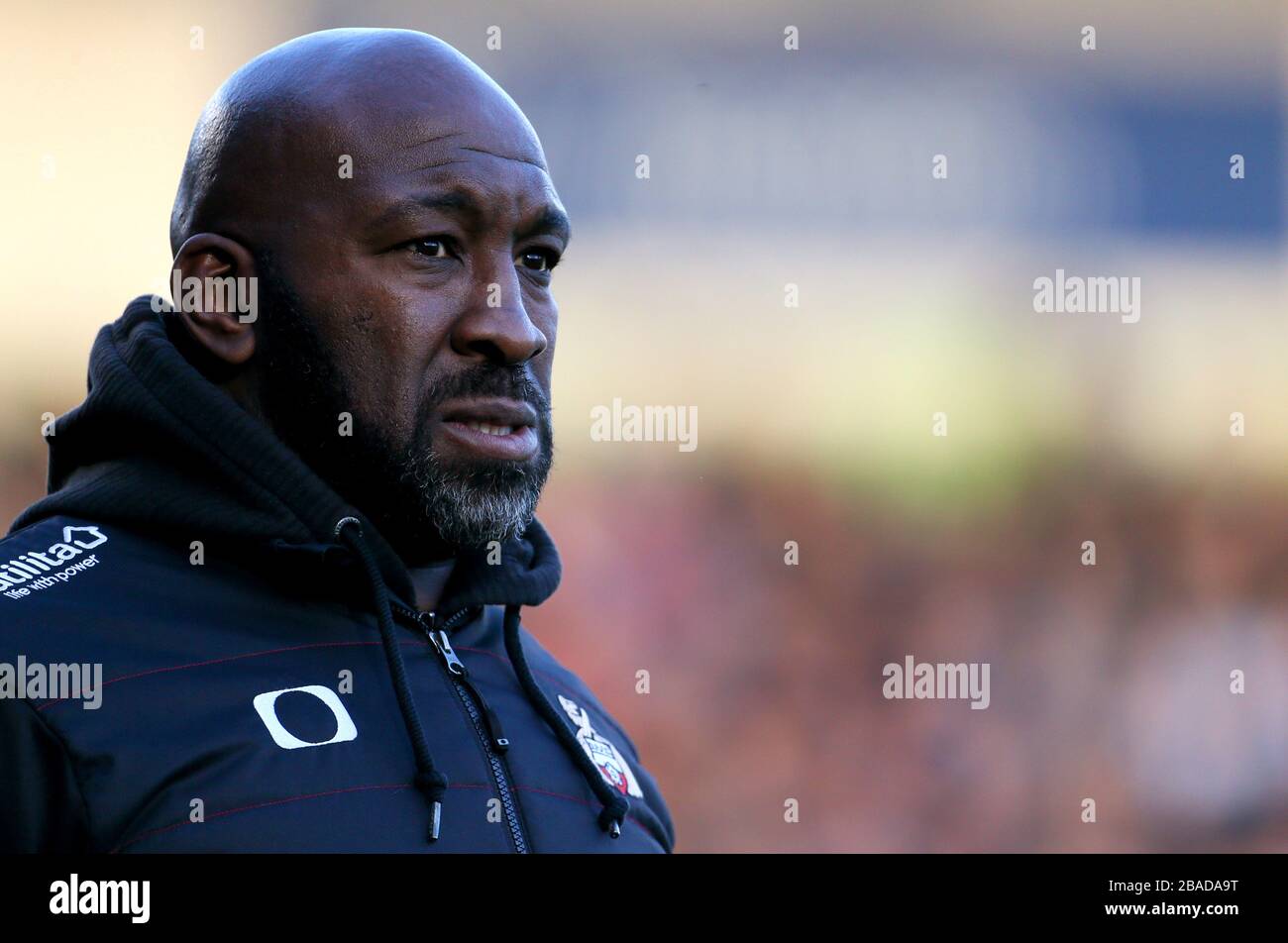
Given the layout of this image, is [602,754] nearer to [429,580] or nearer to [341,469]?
[429,580]

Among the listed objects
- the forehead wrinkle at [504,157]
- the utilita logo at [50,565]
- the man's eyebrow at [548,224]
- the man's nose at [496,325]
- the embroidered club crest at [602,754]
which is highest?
the forehead wrinkle at [504,157]

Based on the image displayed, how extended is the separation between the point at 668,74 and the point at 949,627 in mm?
2234

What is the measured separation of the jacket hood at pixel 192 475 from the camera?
1.43 metres

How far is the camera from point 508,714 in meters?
1.55

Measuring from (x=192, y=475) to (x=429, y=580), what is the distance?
295 millimetres

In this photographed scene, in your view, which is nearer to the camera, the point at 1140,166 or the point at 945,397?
the point at 945,397

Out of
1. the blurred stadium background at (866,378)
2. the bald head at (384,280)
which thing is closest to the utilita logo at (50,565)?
the bald head at (384,280)

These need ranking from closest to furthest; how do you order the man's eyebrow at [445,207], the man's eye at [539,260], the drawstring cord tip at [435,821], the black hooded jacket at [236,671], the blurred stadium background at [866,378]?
the black hooded jacket at [236,671], the drawstring cord tip at [435,821], the man's eyebrow at [445,207], the man's eye at [539,260], the blurred stadium background at [866,378]

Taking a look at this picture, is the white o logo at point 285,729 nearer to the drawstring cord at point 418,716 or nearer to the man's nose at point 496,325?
Answer: the drawstring cord at point 418,716

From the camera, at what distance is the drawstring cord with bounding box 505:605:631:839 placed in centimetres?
152

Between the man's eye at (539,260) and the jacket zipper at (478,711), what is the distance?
16.1 inches

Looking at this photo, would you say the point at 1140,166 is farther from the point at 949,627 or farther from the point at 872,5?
the point at 949,627

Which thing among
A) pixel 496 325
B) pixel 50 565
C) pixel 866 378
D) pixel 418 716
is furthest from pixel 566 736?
pixel 866 378
